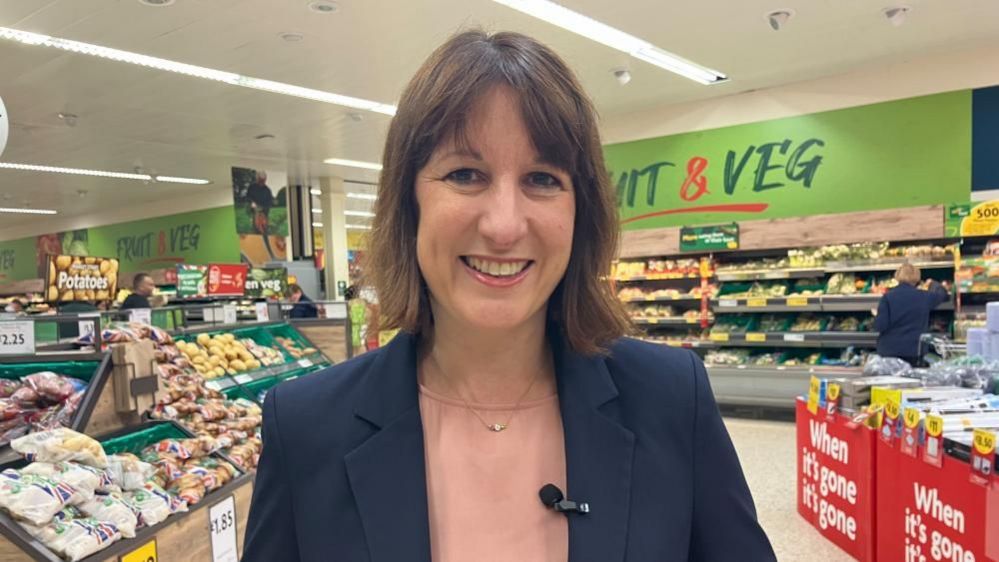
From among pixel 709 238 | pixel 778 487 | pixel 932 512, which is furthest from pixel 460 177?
pixel 709 238

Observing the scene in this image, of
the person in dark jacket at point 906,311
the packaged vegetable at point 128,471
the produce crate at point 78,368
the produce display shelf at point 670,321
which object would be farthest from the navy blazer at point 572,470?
the produce display shelf at point 670,321

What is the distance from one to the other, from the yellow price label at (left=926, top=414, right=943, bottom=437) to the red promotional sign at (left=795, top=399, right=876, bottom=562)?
625 mm

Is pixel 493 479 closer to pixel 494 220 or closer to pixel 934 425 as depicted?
pixel 494 220

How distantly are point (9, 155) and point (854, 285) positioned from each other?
469 inches

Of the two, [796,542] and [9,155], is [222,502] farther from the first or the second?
[9,155]

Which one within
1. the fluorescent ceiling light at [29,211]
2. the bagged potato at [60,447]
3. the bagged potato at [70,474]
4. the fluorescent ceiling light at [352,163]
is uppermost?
the fluorescent ceiling light at [352,163]

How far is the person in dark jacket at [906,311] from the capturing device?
5977mm

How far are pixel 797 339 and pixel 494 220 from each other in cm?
686

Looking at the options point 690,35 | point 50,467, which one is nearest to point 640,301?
point 690,35

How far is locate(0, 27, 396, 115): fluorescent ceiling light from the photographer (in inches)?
230

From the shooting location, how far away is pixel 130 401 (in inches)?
91.1

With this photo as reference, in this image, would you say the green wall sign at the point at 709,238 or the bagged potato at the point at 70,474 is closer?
the bagged potato at the point at 70,474

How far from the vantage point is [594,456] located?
0.99 metres

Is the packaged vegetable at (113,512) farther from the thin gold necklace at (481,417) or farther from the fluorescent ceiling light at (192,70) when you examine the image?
the fluorescent ceiling light at (192,70)
